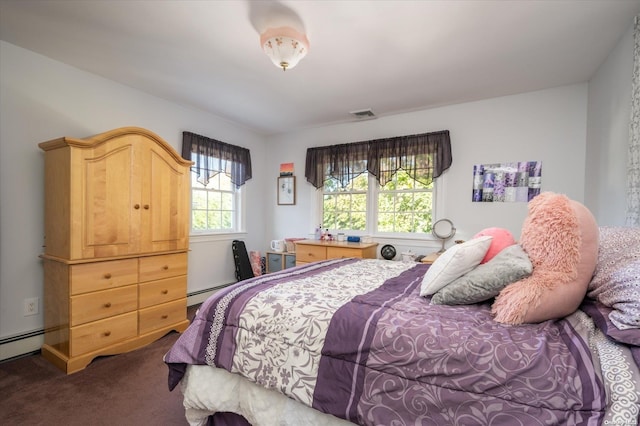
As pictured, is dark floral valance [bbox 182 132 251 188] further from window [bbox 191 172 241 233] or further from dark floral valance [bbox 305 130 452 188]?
dark floral valance [bbox 305 130 452 188]

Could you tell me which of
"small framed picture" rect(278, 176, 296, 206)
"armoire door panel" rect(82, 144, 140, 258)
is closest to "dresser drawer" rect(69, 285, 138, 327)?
"armoire door panel" rect(82, 144, 140, 258)

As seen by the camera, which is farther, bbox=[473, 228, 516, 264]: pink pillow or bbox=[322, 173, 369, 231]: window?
bbox=[322, 173, 369, 231]: window

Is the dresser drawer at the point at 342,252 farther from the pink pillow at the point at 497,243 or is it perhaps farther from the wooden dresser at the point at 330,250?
the pink pillow at the point at 497,243

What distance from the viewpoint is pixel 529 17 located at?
1863 mm

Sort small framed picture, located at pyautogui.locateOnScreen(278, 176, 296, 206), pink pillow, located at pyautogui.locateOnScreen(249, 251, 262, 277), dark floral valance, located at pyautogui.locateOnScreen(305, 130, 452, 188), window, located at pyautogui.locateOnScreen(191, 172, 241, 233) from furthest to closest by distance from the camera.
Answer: small framed picture, located at pyautogui.locateOnScreen(278, 176, 296, 206), pink pillow, located at pyautogui.locateOnScreen(249, 251, 262, 277), window, located at pyautogui.locateOnScreen(191, 172, 241, 233), dark floral valance, located at pyautogui.locateOnScreen(305, 130, 452, 188)

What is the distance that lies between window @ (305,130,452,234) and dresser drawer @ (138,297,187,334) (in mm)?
2190

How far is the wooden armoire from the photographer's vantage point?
211cm

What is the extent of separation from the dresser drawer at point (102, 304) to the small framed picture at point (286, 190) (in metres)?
2.46

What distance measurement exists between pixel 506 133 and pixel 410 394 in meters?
3.13

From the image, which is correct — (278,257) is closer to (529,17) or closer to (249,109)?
(249,109)

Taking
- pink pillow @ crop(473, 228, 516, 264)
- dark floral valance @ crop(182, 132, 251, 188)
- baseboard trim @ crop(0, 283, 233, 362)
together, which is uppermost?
dark floral valance @ crop(182, 132, 251, 188)

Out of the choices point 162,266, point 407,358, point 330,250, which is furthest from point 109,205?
point 407,358

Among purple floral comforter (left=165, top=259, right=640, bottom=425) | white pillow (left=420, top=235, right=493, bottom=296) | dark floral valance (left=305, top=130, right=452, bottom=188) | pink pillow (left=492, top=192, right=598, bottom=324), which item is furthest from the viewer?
dark floral valance (left=305, top=130, right=452, bottom=188)

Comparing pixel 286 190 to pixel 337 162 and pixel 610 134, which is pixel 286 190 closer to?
pixel 337 162
